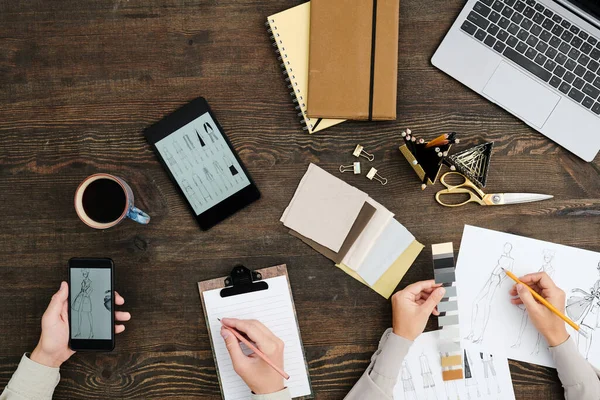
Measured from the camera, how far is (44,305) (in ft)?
3.74

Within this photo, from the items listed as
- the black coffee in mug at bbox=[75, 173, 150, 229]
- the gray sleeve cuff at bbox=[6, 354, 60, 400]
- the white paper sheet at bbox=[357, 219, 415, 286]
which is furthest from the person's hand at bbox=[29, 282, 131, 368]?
the white paper sheet at bbox=[357, 219, 415, 286]

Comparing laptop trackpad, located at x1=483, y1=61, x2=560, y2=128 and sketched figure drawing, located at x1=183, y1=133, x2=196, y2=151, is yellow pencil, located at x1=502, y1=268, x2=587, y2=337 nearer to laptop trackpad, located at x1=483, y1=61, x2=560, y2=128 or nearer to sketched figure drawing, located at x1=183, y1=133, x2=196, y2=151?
laptop trackpad, located at x1=483, y1=61, x2=560, y2=128

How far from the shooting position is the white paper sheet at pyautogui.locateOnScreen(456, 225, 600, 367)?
1.16 metres

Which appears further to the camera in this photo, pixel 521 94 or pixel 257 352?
pixel 521 94

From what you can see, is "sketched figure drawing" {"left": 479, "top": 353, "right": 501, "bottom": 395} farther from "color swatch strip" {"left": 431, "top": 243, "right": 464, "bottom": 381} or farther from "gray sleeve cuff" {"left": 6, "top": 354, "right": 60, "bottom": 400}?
"gray sleeve cuff" {"left": 6, "top": 354, "right": 60, "bottom": 400}

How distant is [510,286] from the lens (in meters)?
1.17

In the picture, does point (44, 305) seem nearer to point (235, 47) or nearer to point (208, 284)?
point (208, 284)

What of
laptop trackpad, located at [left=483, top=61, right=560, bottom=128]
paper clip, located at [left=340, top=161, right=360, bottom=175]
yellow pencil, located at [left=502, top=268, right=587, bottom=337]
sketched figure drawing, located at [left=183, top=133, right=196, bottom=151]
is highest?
laptop trackpad, located at [left=483, top=61, right=560, bottom=128]

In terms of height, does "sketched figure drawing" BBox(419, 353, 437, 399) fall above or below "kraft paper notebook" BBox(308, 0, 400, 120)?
below

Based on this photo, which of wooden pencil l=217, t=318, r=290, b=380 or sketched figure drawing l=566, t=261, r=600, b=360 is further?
sketched figure drawing l=566, t=261, r=600, b=360

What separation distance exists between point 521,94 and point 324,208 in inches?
19.9

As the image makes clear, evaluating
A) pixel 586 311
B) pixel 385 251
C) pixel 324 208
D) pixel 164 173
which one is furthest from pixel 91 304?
pixel 586 311

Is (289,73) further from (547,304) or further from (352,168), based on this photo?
(547,304)

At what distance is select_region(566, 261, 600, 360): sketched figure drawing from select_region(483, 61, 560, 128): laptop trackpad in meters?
0.39
